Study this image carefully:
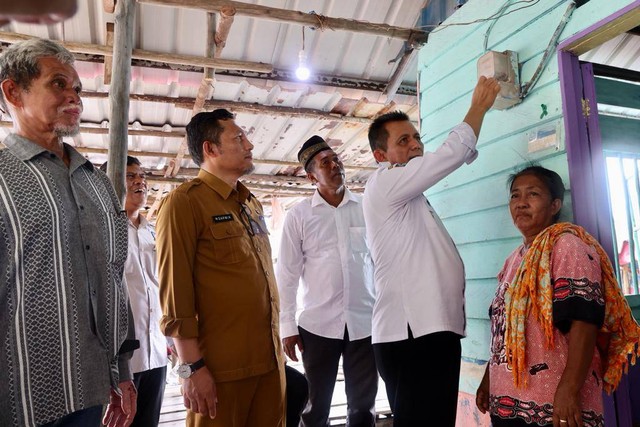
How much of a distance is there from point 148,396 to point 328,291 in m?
1.21

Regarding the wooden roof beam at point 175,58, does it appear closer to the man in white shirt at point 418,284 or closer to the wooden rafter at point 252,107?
the wooden rafter at point 252,107

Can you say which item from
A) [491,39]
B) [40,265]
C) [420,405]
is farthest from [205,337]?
[491,39]

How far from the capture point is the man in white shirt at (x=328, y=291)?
2.74 metres

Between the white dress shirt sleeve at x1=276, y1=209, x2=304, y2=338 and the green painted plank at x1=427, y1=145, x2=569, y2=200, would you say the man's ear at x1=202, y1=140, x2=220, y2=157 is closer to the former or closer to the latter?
the white dress shirt sleeve at x1=276, y1=209, x2=304, y2=338

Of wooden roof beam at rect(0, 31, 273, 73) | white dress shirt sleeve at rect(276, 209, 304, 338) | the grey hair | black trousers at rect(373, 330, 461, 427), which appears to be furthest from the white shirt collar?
the grey hair

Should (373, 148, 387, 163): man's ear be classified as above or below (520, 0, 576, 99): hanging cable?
below

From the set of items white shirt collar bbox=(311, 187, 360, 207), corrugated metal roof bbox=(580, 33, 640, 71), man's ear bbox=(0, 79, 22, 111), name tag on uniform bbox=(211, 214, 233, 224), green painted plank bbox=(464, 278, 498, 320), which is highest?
corrugated metal roof bbox=(580, 33, 640, 71)

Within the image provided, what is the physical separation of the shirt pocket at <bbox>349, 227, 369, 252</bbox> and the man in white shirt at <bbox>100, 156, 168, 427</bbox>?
4.08 feet

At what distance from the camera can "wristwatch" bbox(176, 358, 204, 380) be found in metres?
1.68

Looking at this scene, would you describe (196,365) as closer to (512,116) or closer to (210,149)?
(210,149)

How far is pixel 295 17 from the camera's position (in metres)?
3.35

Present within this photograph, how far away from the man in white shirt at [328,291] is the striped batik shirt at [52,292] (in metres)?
1.41

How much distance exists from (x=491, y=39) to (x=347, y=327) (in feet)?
6.04

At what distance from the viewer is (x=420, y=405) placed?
183 cm
